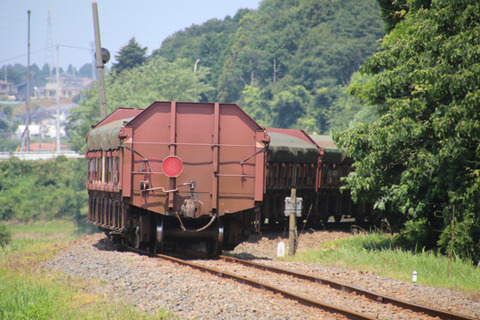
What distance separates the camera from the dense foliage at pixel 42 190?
195 feet

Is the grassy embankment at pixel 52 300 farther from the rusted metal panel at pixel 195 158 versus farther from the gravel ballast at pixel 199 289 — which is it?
the rusted metal panel at pixel 195 158

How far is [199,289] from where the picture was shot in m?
10.3

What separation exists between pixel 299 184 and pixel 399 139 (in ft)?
29.6

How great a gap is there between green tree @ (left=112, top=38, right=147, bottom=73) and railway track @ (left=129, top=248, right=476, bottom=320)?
3280 inches

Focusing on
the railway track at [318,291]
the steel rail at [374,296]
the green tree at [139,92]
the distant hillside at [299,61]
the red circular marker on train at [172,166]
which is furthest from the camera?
the distant hillside at [299,61]

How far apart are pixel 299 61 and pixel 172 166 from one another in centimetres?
8403

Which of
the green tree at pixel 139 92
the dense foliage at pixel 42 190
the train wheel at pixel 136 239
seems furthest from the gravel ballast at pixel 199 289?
the green tree at pixel 139 92

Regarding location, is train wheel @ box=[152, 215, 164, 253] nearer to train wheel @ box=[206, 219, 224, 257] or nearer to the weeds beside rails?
train wheel @ box=[206, 219, 224, 257]

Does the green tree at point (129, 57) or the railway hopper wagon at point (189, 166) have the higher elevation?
the green tree at point (129, 57)

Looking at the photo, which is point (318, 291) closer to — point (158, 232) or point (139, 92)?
point (158, 232)

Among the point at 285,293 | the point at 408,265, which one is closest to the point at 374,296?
the point at 285,293

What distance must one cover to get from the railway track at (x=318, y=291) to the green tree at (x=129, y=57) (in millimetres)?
83309

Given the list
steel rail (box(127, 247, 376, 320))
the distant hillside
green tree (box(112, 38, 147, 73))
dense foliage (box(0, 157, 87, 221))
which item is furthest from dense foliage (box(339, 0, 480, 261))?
green tree (box(112, 38, 147, 73))

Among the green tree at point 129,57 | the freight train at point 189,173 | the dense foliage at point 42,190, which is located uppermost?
the green tree at point 129,57
